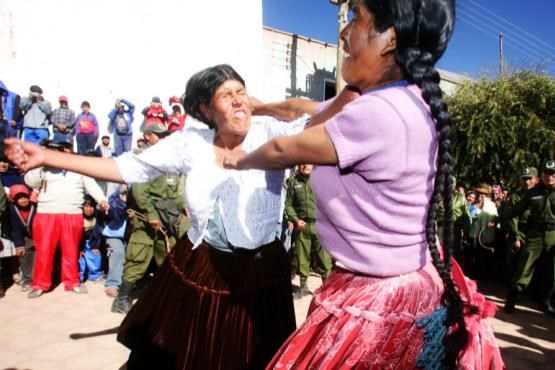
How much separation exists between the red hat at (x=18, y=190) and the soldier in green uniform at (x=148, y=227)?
1.78 metres

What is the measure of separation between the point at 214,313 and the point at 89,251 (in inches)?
198

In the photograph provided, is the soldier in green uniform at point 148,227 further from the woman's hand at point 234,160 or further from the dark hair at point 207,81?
the woman's hand at point 234,160

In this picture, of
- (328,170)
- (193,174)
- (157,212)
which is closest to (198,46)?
(157,212)

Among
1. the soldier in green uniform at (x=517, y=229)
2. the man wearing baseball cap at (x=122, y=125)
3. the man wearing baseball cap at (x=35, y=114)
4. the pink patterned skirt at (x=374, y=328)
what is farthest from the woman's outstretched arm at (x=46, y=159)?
the man wearing baseball cap at (x=122, y=125)

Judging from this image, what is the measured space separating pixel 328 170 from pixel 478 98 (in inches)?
595

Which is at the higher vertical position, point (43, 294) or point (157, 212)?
point (157, 212)

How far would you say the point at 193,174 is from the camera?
2.32 metres

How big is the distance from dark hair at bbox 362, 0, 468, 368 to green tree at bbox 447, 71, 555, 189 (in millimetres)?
13057

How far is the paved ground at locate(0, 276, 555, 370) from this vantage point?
12.6 ft

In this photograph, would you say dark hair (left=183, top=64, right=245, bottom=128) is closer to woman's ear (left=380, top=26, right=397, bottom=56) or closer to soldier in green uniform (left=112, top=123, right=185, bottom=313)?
woman's ear (left=380, top=26, right=397, bottom=56)

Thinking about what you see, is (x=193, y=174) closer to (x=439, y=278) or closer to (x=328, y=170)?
(x=328, y=170)

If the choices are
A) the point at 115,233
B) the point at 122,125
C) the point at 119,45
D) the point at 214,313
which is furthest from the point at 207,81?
the point at 119,45

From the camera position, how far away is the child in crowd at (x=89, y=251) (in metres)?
6.42

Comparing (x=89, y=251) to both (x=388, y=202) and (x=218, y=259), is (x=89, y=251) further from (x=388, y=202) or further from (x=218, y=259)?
(x=388, y=202)
